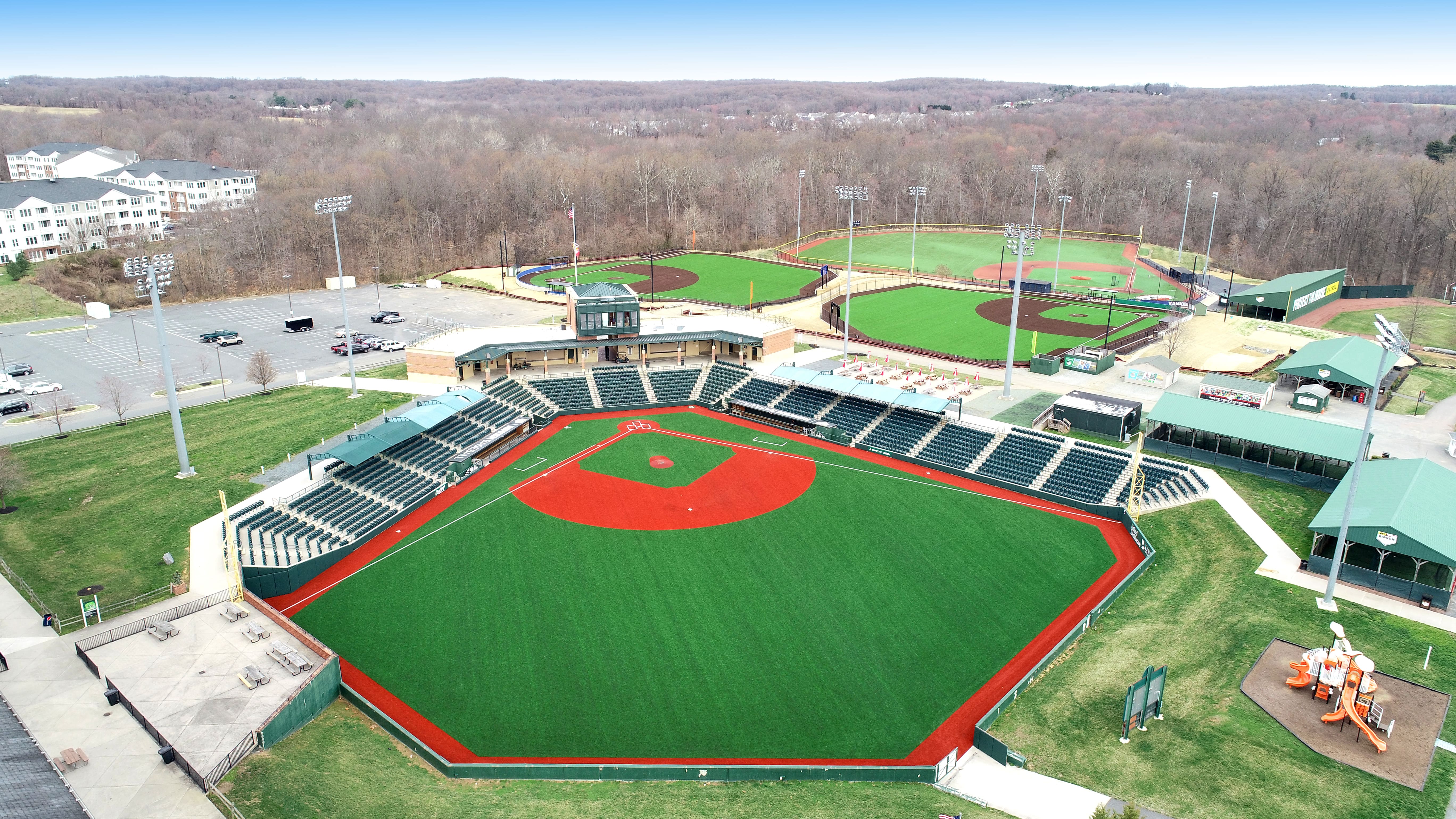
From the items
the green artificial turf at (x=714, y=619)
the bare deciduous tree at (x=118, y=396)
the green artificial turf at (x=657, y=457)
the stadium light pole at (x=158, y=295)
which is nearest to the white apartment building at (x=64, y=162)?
the bare deciduous tree at (x=118, y=396)

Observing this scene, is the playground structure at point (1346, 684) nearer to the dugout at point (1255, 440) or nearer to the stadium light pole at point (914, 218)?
the dugout at point (1255, 440)

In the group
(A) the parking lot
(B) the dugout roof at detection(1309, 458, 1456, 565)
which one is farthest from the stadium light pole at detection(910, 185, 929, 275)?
(B) the dugout roof at detection(1309, 458, 1456, 565)

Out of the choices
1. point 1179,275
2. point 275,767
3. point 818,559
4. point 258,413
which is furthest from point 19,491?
point 1179,275

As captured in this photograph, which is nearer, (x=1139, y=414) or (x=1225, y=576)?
(x=1225, y=576)

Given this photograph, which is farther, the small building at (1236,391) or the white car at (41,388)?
the white car at (41,388)

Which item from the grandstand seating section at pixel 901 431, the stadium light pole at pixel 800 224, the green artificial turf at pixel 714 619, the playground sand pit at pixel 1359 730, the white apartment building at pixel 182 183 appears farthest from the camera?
the white apartment building at pixel 182 183

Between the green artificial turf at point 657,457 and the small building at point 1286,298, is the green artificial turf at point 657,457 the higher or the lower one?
the lower one

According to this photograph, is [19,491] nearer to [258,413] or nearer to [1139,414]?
[258,413]

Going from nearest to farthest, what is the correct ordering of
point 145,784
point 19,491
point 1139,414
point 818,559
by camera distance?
1. point 145,784
2. point 818,559
3. point 19,491
4. point 1139,414
